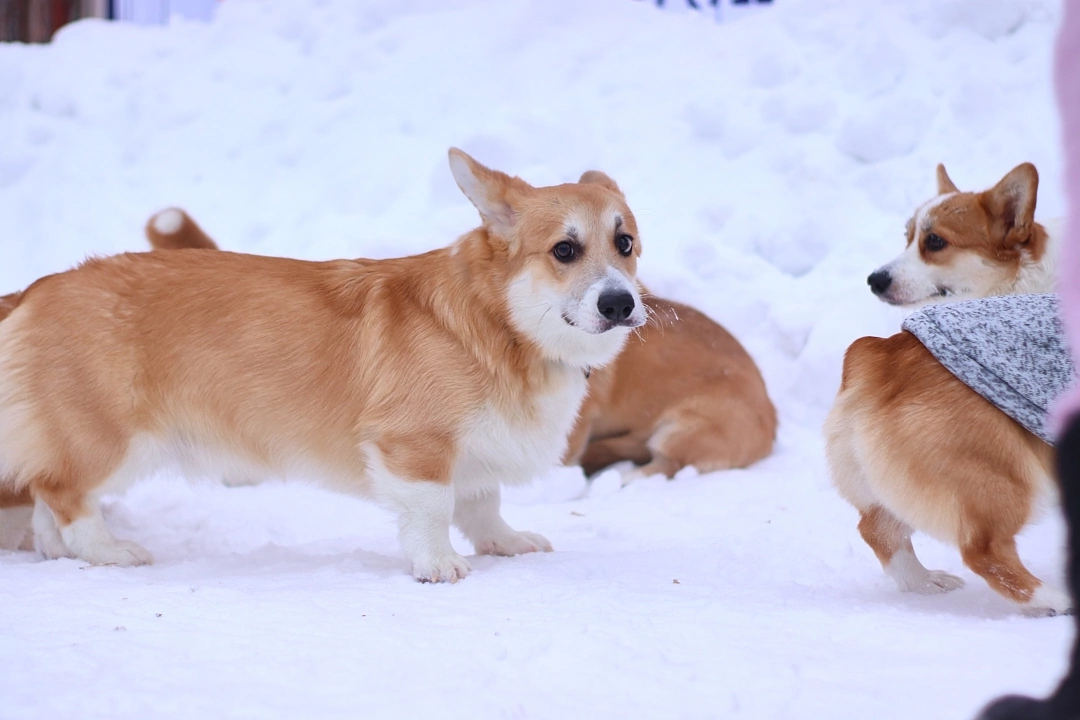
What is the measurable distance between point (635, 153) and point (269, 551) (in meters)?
4.31

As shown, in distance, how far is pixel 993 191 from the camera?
3598mm

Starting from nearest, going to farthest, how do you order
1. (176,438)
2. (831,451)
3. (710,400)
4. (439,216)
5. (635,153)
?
(831,451) → (176,438) → (710,400) → (439,216) → (635,153)

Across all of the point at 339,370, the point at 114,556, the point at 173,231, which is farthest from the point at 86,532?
the point at 173,231

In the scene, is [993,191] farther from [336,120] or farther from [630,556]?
[336,120]

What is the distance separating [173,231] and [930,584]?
135 inches

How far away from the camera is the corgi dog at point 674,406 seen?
4688mm

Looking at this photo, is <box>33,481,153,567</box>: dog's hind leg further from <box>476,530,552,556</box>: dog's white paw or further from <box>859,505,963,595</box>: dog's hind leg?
<box>859,505,963,595</box>: dog's hind leg

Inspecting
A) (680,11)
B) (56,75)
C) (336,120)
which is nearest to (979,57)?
(680,11)

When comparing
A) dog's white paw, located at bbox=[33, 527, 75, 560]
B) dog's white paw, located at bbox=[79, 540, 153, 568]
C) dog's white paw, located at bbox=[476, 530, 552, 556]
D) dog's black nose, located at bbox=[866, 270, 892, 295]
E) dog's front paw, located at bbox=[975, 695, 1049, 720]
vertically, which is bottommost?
dog's white paw, located at bbox=[33, 527, 75, 560]

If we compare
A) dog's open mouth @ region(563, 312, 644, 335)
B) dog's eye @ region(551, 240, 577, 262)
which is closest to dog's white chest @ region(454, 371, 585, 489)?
dog's open mouth @ region(563, 312, 644, 335)

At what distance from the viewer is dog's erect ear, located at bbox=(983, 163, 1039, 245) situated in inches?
135

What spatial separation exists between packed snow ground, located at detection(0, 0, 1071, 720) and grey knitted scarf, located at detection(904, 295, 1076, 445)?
1.35 ft

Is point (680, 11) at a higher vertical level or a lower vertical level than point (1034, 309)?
higher

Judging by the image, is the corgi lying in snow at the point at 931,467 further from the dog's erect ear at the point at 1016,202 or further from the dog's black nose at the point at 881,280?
the dog's black nose at the point at 881,280
